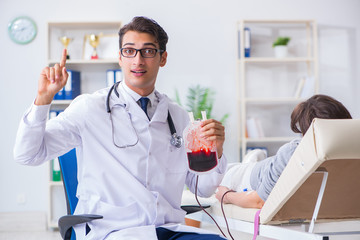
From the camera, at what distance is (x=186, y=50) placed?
5012 millimetres

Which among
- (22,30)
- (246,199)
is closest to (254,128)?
(22,30)

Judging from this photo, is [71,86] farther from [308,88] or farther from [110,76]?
[308,88]

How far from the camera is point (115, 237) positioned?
5.62 ft

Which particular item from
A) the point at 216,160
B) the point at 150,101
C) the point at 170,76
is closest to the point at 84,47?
the point at 170,76

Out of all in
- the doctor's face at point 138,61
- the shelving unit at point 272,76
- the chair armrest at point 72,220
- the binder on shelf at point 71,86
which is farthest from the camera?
the shelving unit at point 272,76

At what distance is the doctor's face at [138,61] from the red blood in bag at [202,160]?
0.40 metres

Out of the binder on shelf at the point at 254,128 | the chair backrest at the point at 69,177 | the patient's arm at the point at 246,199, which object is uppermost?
the binder on shelf at the point at 254,128

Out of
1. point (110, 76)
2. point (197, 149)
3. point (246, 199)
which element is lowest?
point (246, 199)

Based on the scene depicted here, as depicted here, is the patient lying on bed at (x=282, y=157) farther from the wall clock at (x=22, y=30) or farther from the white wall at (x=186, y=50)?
the wall clock at (x=22, y=30)

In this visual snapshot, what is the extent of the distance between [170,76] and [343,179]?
3203 mm

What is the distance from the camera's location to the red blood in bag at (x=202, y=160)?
1711 mm

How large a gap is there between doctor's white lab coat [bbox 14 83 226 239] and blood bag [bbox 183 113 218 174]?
8.2 inches

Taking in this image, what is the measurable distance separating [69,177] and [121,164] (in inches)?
11.1

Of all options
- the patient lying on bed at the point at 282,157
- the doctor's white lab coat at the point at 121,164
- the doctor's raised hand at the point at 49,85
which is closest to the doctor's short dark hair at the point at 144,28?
the doctor's white lab coat at the point at 121,164
